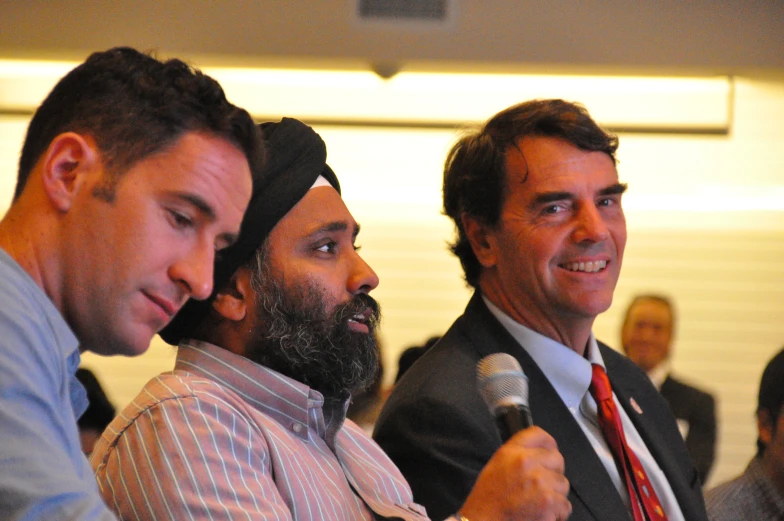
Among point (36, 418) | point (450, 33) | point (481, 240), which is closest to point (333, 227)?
point (481, 240)

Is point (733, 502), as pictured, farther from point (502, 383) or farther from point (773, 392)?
point (502, 383)

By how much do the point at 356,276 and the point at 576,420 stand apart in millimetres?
590

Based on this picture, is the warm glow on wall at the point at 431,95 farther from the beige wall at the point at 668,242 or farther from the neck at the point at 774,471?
the neck at the point at 774,471

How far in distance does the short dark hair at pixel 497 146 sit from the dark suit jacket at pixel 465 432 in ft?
0.82

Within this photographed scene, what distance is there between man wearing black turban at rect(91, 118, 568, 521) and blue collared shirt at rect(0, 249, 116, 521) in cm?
38

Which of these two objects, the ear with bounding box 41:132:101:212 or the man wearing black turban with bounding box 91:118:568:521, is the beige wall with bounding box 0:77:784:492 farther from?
the ear with bounding box 41:132:101:212

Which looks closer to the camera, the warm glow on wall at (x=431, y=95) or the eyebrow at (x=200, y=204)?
the eyebrow at (x=200, y=204)

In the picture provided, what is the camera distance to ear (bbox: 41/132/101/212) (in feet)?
4.05

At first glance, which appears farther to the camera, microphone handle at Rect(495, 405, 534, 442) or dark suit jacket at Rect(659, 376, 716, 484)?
dark suit jacket at Rect(659, 376, 716, 484)

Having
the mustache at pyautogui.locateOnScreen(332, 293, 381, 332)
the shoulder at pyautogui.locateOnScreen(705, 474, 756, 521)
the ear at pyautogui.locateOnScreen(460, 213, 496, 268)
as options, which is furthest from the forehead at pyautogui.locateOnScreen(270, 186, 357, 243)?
the shoulder at pyautogui.locateOnScreen(705, 474, 756, 521)

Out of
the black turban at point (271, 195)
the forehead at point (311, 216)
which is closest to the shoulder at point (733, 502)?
the forehead at point (311, 216)

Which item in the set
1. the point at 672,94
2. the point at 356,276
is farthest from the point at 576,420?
the point at 672,94

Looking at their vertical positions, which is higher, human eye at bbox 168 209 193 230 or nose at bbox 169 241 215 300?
human eye at bbox 168 209 193 230

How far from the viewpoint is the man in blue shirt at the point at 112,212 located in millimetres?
1118
